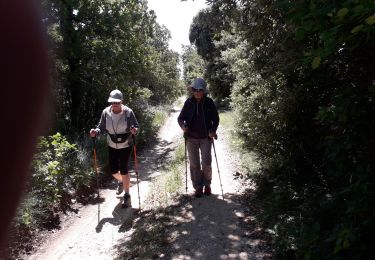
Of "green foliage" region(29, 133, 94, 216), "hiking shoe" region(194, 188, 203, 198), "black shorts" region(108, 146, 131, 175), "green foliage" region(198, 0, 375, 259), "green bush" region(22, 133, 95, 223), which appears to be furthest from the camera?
"black shorts" region(108, 146, 131, 175)

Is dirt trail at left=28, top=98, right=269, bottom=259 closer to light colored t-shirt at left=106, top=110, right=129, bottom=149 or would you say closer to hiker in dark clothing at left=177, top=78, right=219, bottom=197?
hiker in dark clothing at left=177, top=78, right=219, bottom=197

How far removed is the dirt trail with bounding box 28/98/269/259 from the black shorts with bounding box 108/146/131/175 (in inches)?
32.2

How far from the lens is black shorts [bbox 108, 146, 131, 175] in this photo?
7.86 m

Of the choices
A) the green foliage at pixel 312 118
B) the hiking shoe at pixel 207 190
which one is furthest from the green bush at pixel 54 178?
the green foliage at pixel 312 118

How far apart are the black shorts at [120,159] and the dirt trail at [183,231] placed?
0.82 metres

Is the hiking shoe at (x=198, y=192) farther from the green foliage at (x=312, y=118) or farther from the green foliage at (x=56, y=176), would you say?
the green foliage at (x=56, y=176)

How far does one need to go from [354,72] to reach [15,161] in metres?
6.55

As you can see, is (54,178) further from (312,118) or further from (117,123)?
(312,118)

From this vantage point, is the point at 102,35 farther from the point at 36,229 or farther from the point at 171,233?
the point at 171,233

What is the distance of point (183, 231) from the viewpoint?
20.2ft

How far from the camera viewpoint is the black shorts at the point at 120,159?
309 inches

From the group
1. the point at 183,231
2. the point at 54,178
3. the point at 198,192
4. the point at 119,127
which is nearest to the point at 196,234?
the point at 183,231

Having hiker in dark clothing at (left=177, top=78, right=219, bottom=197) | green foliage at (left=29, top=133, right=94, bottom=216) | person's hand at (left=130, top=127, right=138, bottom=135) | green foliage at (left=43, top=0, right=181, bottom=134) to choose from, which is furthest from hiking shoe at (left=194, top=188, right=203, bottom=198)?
green foliage at (left=43, top=0, right=181, bottom=134)

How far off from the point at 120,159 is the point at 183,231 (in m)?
2.44
